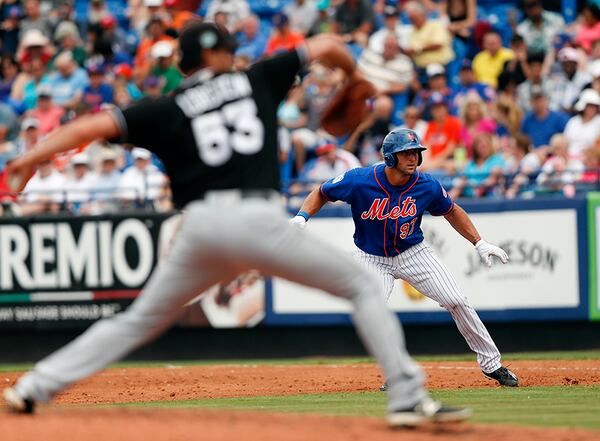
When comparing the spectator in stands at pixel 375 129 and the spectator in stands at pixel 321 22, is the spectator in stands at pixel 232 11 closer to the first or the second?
the spectator in stands at pixel 321 22

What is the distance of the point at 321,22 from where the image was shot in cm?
1991

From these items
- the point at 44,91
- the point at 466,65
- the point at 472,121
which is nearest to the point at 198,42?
the point at 472,121

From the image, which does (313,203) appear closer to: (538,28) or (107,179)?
(107,179)

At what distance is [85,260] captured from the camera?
16.8 meters

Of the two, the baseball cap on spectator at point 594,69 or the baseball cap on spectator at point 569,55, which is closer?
the baseball cap on spectator at point 594,69

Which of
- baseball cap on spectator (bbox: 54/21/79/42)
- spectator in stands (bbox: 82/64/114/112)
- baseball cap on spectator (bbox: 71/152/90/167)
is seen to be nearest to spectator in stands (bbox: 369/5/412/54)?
spectator in stands (bbox: 82/64/114/112)

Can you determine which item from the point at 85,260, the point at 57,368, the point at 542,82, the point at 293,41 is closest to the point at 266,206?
the point at 57,368

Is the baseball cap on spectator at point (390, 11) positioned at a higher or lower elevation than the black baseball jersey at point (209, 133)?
higher

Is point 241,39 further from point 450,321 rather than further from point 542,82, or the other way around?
point 450,321

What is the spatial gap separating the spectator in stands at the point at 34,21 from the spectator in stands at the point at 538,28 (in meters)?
8.74

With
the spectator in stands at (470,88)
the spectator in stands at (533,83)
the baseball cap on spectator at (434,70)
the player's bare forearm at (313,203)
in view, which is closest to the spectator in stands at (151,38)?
the baseball cap on spectator at (434,70)

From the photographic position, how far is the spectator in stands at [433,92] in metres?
17.8

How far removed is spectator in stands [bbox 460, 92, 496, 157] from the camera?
1680cm

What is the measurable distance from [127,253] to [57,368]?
390 inches
